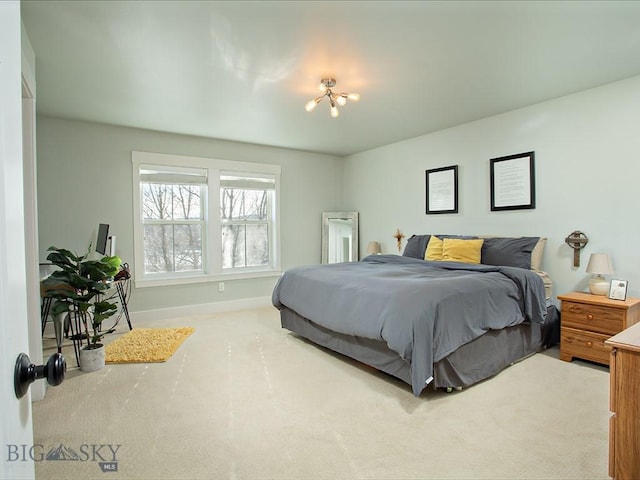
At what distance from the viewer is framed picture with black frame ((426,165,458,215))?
448cm

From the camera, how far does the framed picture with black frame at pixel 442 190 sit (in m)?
4.48

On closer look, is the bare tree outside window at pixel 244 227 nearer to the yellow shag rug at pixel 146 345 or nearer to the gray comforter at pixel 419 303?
the yellow shag rug at pixel 146 345

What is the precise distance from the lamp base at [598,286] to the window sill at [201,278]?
3939 mm

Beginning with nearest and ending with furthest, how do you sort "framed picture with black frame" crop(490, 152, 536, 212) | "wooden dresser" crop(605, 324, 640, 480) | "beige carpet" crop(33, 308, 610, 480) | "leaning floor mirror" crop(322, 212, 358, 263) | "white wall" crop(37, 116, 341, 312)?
"wooden dresser" crop(605, 324, 640, 480) → "beige carpet" crop(33, 308, 610, 480) → "framed picture with black frame" crop(490, 152, 536, 212) → "white wall" crop(37, 116, 341, 312) → "leaning floor mirror" crop(322, 212, 358, 263)

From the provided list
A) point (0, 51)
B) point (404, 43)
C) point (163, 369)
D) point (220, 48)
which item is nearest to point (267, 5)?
point (220, 48)

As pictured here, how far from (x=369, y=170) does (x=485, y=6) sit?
372 cm

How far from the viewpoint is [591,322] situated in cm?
292

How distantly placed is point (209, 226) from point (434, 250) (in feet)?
10.1

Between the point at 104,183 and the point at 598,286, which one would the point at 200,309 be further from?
the point at 598,286

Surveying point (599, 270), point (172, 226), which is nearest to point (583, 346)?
point (599, 270)

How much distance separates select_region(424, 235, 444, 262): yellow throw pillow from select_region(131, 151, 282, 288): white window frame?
7.81 ft

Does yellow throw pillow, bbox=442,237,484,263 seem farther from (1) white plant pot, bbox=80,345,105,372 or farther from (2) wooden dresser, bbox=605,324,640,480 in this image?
(1) white plant pot, bbox=80,345,105,372

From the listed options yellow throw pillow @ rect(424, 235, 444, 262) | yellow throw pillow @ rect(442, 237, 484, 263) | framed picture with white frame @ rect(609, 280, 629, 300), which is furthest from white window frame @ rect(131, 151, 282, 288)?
framed picture with white frame @ rect(609, 280, 629, 300)

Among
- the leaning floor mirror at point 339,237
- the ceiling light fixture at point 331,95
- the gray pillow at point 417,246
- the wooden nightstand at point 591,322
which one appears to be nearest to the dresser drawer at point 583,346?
the wooden nightstand at point 591,322
